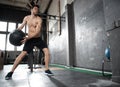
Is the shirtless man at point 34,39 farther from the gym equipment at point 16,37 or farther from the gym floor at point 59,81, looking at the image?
the gym floor at point 59,81

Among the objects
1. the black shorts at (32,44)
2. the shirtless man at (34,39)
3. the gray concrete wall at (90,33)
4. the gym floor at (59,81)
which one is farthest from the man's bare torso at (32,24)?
the gray concrete wall at (90,33)

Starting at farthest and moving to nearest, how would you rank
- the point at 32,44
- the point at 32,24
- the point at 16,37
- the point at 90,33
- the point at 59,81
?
1. the point at 90,33
2. the point at 32,24
3. the point at 32,44
4. the point at 16,37
5. the point at 59,81

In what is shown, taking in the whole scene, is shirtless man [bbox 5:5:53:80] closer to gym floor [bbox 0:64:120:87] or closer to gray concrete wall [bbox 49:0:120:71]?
gym floor [bbox 0:64:120:87]

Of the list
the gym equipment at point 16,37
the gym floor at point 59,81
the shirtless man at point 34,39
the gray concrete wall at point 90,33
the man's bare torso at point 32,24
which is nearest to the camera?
the gym floor at point 59,81

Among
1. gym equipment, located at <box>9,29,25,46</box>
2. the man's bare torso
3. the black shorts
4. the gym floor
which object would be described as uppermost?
the man's bare torso

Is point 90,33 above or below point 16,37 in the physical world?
above

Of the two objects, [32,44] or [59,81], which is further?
[32,44]

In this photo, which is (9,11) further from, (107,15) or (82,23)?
(107,15)

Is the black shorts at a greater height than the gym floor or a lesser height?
greater

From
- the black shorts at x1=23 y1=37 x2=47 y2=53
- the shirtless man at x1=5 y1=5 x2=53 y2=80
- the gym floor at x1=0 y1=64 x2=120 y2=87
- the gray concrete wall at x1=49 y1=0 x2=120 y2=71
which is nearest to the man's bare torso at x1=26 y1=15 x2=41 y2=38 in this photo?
the shirtless man at x1=5 y1=5 x2=53 y2=80

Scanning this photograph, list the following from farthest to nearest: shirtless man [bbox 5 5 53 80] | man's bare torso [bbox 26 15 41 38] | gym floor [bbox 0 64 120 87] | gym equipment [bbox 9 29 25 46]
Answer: man's bare torso [bbox 26 15 41 38], shirtless man [bbox 5 5 53 80], gym equipment [bbox 9 29 25 46], gym floor [bbox 0 64 120 87]

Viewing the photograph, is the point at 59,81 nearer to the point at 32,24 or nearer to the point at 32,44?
the point at 32,44

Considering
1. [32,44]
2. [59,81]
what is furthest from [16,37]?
[59,81]

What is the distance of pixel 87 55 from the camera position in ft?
12.7
